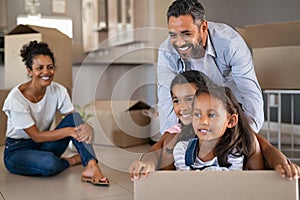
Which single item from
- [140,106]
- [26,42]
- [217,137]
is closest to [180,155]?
[217,137]

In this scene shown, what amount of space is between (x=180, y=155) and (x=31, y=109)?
71 cm

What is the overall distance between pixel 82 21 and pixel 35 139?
1752mm

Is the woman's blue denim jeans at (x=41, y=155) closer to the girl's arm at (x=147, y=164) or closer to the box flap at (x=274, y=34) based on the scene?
the girl's arm at (x=147, y=164)

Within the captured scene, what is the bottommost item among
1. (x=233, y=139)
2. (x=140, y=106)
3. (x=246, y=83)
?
(x=140, y=106)

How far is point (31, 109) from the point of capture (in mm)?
1356

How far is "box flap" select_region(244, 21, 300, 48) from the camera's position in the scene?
1.21 meters

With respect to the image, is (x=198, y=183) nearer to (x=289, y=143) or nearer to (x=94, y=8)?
(x=289, y=143)

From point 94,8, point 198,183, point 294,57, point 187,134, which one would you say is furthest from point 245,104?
point 94,8

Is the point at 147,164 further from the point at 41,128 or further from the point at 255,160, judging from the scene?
the point at 41,128

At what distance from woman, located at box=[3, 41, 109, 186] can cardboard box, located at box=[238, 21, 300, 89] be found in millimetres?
616

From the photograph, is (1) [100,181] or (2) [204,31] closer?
(2) [204,31]

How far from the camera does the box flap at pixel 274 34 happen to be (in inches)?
47.5

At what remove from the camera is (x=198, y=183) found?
29.0 inches

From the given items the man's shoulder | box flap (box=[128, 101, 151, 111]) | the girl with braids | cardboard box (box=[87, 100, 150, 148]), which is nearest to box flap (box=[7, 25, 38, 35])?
cardboard box (box=[87, 100, 150, 148])
